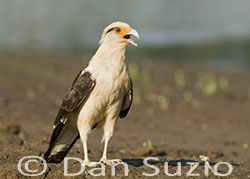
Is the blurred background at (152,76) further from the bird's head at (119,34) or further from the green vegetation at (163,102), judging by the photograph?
the bird's head at (119,34)

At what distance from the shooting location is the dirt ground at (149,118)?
708cm

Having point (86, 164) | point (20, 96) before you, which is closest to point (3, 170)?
point (86, 164)

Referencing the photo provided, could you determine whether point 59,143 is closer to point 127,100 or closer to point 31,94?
point 127,100

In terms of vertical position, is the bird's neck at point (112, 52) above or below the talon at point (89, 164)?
above

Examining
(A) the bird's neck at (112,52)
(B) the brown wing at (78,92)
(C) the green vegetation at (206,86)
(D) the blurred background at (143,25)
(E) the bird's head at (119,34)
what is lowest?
(B) the brown wing at (78,92)

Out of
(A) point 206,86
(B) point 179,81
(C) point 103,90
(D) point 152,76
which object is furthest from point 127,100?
(D) point 152,76

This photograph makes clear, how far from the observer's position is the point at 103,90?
19.5 ft

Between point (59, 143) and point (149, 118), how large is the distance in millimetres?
5087

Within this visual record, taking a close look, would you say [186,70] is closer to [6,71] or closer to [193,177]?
[6,71]

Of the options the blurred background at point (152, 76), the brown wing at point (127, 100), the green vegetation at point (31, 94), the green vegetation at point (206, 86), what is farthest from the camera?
the green vegetation at point (206, 86)

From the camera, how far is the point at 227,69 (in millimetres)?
19109

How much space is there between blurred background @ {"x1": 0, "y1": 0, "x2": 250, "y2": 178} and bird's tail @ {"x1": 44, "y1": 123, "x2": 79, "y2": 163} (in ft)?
1.65

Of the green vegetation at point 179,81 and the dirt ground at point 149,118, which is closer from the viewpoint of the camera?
the dirt ground at point 149,118

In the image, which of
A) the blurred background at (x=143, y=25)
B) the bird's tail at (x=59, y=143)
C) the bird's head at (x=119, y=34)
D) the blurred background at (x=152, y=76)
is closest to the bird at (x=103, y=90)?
the bird's head at (x=119, y=34)
